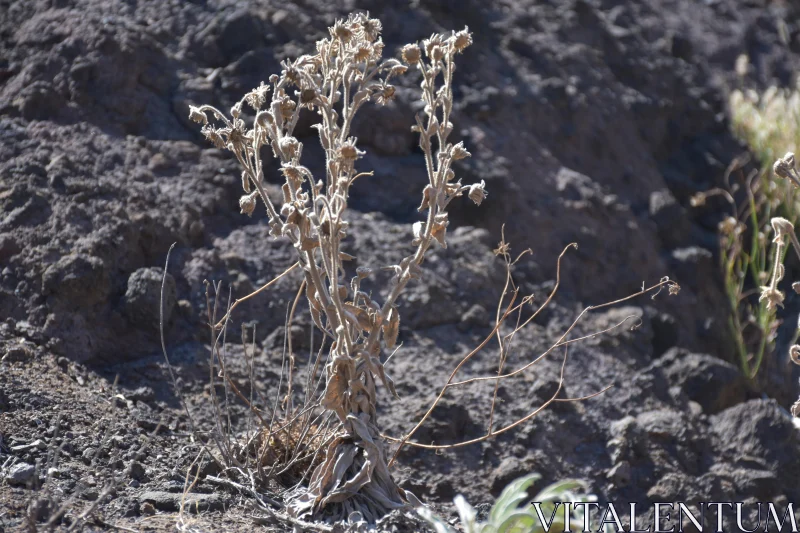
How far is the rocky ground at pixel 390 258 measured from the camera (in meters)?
2.55

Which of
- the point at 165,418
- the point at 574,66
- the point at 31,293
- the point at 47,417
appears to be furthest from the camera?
the point at 574,66

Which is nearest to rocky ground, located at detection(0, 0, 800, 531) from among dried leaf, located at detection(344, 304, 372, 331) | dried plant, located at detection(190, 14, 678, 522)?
dried plant, located at detection(190, 14, 678, 522)

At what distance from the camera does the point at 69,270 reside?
9.30 feet

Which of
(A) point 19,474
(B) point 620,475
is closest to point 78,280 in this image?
(A) point 19,474

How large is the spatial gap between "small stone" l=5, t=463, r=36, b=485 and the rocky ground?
1 cm

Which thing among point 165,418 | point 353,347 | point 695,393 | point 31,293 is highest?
point 353,347

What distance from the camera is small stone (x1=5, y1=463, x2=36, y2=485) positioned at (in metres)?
2.03

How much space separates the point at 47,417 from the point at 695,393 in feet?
7.58

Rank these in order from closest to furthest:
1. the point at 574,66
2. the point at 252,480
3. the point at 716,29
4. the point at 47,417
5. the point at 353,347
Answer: the point at 353,347 < the point at 252,480 < the point at 47,417 < the point at 574,66 < the point at 716,29

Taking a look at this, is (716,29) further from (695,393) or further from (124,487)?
(124,487)

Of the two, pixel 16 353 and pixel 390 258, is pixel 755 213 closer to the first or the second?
pixel 390 258

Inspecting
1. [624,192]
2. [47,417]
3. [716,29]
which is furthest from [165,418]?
[716,29]

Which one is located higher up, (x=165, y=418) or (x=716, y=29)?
(x=716, y=29)

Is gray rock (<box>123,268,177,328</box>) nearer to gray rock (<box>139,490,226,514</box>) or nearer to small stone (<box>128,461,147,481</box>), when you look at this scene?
small stone (<box>128,461,147,481</box>)
